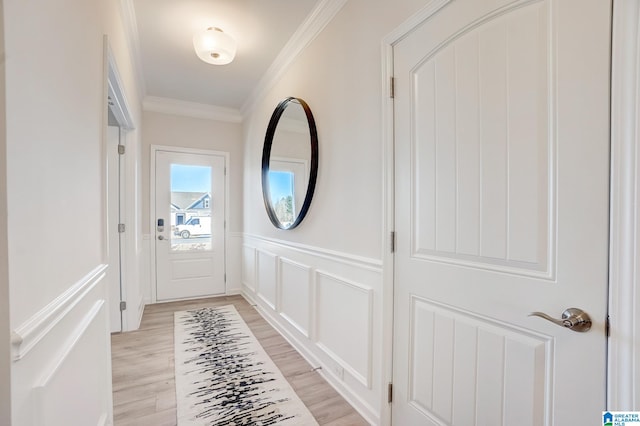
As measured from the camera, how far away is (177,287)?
3982 mm

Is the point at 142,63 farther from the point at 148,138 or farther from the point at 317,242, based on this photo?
the point at 317,242

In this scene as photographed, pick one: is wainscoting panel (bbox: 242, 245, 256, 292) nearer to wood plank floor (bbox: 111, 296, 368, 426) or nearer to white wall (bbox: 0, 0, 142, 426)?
wood plank floor (bbox: 111, 296, 368, 426)

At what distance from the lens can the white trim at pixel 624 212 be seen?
0.75m

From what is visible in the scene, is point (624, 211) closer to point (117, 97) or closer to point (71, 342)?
point (71, 342)

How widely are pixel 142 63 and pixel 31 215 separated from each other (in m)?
2.85

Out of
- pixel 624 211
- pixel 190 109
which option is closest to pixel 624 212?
pixel 624 211

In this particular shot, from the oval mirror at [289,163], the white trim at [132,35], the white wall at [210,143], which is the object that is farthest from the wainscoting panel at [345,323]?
the white wall at [210,143]

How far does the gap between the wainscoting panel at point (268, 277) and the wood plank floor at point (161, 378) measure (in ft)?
0.90

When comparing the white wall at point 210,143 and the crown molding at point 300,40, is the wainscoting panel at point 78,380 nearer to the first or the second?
the crown molding at point 300,40

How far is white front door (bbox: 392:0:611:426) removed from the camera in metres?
0.84

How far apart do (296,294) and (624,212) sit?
220cm

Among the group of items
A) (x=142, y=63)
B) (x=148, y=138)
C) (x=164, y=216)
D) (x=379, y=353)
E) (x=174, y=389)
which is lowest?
(x=174, y=389)

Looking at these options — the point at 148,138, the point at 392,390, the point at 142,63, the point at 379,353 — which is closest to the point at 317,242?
the point at 379,353

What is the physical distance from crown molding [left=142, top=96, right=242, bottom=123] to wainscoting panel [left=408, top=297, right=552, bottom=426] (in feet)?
12.6
